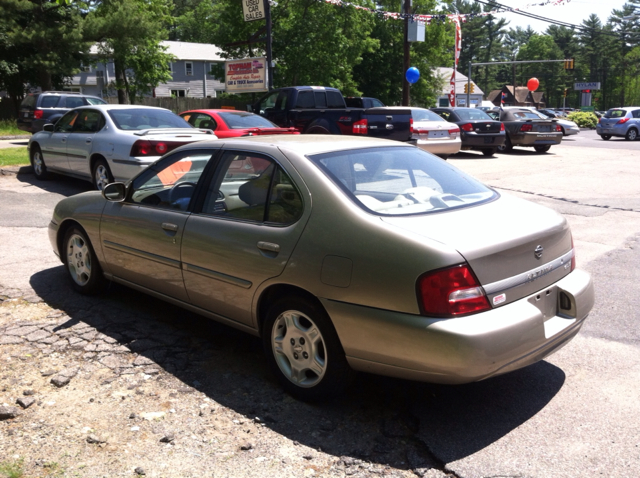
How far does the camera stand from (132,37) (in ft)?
108

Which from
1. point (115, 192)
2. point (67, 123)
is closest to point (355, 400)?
point (115, 192)

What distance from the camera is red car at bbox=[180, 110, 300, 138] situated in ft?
38.6

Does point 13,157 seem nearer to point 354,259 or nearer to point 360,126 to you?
point 360,126

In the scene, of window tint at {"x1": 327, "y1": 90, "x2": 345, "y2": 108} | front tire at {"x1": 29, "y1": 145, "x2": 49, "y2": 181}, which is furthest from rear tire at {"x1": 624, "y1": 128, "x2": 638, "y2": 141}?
front tire at {"x1": 29, "y1": 145, "x2": 49, "y2": 181}

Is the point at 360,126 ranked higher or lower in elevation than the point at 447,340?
higher

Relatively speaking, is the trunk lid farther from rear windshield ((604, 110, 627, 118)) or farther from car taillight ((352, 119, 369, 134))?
rear windshield ((604, 110, 627, 118))

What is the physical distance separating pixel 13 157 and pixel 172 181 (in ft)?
38.2

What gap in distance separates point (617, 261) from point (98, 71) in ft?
195

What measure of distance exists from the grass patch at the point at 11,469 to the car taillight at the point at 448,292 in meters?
2.09

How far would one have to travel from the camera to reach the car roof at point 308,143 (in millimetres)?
3918

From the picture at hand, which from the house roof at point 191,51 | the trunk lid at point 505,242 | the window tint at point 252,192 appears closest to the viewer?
the trunk lid at point 505,242

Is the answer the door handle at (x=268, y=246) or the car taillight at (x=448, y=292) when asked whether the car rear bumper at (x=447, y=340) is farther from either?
the door handle at (x=268, y=246)

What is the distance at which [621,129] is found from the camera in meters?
31.4

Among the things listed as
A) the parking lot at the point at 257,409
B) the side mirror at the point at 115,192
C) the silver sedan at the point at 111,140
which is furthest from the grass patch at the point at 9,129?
the side mirror at the point at 115,192
